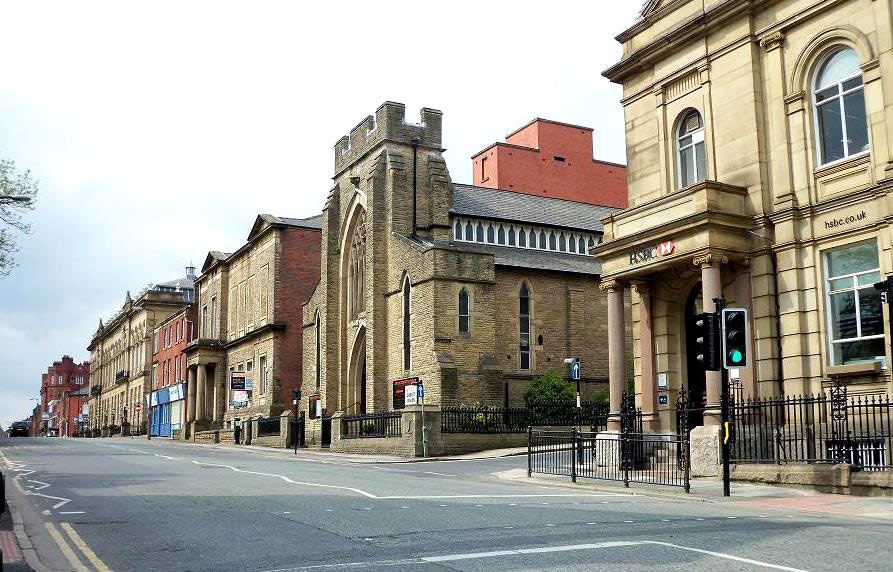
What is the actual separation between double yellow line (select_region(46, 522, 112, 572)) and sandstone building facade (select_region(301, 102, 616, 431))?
2674 cm

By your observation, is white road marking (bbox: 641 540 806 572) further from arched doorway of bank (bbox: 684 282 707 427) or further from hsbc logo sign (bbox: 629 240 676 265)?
arched doorway of bank (bbox: 684 282 707 427)

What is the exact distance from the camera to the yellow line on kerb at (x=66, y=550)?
9.16 meters

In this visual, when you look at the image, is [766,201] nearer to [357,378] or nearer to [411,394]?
[411,394]

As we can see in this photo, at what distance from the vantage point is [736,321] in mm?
16031

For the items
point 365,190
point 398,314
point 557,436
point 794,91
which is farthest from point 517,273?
point 794,91

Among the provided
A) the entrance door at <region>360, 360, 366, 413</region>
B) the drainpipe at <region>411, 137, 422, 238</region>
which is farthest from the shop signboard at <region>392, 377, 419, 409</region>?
the drainpipe at <region>411, 137, 422, 238</region>

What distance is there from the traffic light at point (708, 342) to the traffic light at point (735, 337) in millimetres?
214

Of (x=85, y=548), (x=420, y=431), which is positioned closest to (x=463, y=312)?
(x=420, y=431)

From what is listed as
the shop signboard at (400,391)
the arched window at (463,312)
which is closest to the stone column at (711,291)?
the arched window at (463,312)

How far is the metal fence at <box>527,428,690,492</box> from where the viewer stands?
1973cm

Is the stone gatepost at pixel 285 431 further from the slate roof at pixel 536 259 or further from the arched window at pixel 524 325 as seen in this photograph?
the arched window at pixel 524 325

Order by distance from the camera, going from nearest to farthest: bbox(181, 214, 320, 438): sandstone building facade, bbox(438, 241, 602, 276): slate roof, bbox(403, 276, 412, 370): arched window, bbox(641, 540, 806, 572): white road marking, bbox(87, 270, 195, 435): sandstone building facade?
bbox(641, 540, 806, 572): white road marking → bbox(403, 276, 412, 370): arched window → bbox(438, 241, 602, 276): slate roof → bbox(181, 214, 320, 438): sandstone building facade → bbox(87, 270, 195, 435): sandstone building facade

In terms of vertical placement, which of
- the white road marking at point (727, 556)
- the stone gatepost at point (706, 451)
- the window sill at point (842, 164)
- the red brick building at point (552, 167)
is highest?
the red brick building at point (552, 167)

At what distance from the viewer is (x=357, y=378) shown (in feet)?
156
